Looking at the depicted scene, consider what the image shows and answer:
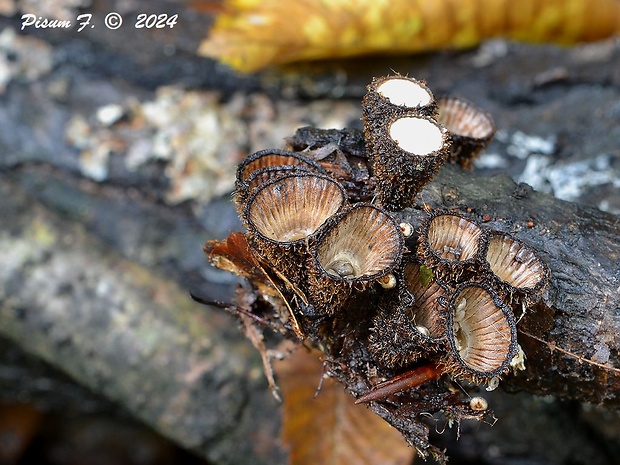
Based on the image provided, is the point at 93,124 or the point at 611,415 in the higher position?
the point at 93,124

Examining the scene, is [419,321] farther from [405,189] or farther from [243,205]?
[243,205]

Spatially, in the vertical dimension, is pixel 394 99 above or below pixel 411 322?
above

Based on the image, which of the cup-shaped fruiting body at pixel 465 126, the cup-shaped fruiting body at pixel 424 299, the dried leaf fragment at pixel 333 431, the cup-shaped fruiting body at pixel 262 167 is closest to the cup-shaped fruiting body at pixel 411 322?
the cup-shaped fruiting body at pixel 424 299

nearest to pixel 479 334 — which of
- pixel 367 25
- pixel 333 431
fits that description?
pixel 333 431

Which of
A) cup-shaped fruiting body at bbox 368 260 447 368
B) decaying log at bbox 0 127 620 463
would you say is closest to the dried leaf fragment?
decaying log at bbox 0 127 620 463

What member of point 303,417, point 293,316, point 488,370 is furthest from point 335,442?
point 488,370

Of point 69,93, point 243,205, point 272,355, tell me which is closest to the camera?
point 243,205

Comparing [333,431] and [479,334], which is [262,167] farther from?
[333,431]

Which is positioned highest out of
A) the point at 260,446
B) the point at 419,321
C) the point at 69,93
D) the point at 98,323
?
the point at 419,321
